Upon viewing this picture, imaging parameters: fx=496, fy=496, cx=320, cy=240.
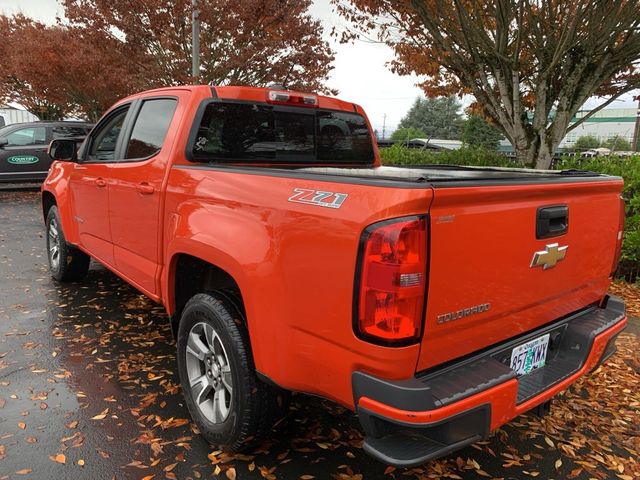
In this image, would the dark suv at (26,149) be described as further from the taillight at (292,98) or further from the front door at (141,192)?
the taillight at (292,98)

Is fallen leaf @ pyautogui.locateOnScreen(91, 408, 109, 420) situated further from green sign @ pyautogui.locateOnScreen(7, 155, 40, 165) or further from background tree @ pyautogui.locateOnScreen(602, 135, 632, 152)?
green sign @ pyautogui.locateOnScreen(7, 155, 40, 165)

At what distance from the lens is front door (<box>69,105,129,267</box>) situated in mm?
4027

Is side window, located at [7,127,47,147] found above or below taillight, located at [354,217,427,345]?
above

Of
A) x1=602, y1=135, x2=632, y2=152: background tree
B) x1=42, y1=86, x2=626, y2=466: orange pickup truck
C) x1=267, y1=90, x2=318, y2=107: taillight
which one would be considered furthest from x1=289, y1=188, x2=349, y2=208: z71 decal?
x1=602, y1=135, x2=632, y2=152: background tree

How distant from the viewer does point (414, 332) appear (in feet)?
6.05

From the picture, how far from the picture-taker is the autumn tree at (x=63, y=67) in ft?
41.2

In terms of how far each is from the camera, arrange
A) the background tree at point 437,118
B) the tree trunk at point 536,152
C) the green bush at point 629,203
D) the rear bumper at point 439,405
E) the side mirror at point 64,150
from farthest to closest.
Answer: the background tree at point 437,118 → the tree trunk at point 536,152 → the green bush at point 629,203 → the side mirror at point 64,150 → the rear bumper at point 439,405

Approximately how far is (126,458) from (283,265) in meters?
1.46

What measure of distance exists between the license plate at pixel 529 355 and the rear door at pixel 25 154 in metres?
12.8

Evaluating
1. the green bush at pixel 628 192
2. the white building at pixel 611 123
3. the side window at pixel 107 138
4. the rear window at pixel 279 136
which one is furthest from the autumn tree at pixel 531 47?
the white building at pixel 611 123

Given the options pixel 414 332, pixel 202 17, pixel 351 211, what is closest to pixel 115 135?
pixel 351 211

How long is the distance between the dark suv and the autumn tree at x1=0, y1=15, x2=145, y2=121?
1909mm

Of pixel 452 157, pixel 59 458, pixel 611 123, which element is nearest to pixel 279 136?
pixel 59 458

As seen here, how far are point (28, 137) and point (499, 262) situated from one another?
44.0ft
